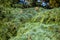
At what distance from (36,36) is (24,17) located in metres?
1.04

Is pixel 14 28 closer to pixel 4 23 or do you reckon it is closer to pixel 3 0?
pixel 4 23

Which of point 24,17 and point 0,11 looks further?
point 0,11

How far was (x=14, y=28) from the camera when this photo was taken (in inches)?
75.5

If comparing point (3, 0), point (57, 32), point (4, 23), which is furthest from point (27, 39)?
point (3, 0)

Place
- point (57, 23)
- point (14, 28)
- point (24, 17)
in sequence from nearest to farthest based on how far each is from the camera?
point (57, 23), point (14, 28), point (24, 17)

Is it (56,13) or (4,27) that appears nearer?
(56,13)

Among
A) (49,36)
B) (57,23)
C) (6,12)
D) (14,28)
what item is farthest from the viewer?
(6,12)

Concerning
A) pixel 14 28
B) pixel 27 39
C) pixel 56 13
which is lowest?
pixel 14 28

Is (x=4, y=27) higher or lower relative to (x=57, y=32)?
lower

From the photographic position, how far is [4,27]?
6.40 feet

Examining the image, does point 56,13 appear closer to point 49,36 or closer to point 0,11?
point 49,36

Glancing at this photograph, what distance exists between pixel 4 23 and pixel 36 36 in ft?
3.42

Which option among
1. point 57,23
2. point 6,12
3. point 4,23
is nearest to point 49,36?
point 57,23

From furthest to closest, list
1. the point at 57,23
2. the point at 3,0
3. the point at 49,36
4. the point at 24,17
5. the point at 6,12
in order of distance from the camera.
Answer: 1. the point at 3,0
2. the point at 6,12
3. the point at 24,17
4. the point at 57,23
5. the point at 49,36
